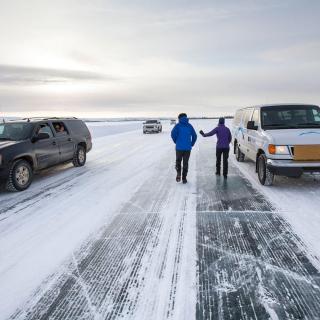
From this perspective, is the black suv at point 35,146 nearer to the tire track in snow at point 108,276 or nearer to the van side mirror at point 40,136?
the van side mirror at point 40,136

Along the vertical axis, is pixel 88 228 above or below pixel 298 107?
below

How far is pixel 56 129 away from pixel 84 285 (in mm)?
7436

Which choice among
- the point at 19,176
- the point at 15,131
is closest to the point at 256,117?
the point at 19,176

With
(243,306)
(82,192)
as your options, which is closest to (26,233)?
(82,192)

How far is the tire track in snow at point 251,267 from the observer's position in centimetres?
286

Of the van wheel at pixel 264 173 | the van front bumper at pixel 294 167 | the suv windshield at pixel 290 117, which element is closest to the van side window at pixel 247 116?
the suv windshield at pixel 290 117

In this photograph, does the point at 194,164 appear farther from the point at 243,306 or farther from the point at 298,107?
the point at 243,306

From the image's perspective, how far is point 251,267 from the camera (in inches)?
142

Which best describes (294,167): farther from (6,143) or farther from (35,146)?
(6,143)

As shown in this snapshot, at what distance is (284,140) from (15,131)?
7.13m

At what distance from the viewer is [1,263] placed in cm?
388

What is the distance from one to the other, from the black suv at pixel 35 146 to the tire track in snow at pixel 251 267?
4.63 m

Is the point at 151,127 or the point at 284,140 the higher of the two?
the point at 284,140

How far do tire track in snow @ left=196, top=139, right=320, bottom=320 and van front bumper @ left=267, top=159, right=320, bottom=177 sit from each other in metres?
1.47
